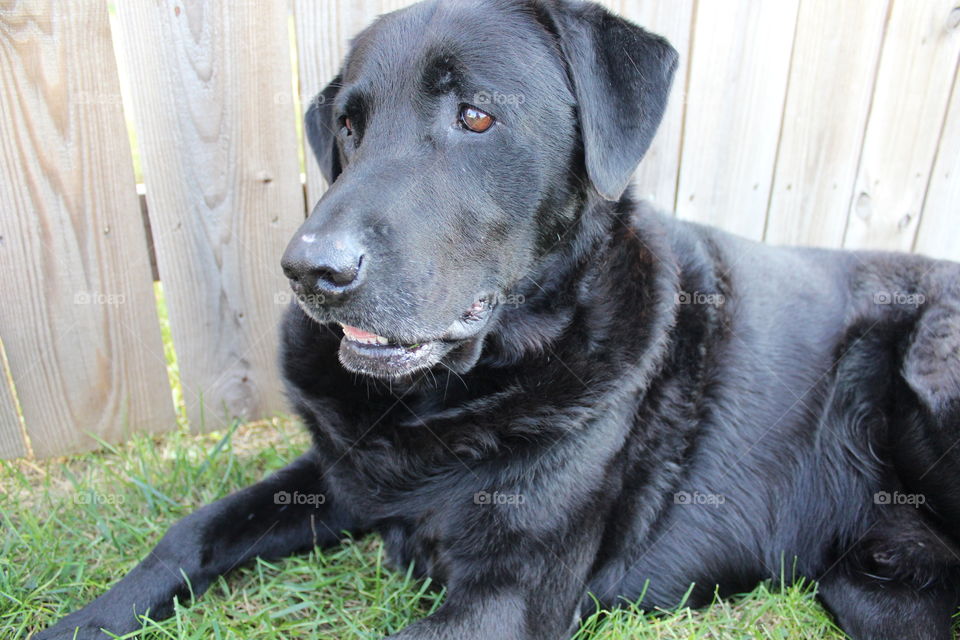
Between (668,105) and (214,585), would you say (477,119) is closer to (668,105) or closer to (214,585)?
(668,105)

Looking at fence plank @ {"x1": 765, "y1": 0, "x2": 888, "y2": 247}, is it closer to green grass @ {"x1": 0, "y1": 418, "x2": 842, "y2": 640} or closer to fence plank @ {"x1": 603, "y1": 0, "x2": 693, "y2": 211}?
fence plank @ {"x1": 603, "y1": 0, "x2": 693, "y2": 211}

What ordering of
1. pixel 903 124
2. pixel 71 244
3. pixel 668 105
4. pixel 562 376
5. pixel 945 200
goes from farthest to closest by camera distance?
pixel 945 200, pixel 903 124, pixel 668 105, pixel 71 244, pixel 562 376

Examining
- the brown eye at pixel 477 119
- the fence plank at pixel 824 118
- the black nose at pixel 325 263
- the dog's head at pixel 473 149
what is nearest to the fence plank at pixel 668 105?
the fence plank at pixel 824 118

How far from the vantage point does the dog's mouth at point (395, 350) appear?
1.86 metres

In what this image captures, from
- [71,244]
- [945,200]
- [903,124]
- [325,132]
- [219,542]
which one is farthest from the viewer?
[945,200]

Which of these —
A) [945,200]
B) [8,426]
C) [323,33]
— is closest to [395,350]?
[323,33]

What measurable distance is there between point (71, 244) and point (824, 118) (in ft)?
9.80

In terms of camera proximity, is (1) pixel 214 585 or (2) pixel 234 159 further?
(2) pixel 234 159

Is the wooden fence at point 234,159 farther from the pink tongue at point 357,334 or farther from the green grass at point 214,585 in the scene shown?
the pink tongue at point 357,334

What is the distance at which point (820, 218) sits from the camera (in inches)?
137

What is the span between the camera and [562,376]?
205cm

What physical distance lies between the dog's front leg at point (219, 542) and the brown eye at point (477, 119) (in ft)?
3.90

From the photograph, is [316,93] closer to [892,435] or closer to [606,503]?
[606,503]

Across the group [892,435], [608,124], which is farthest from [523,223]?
[892,435]
